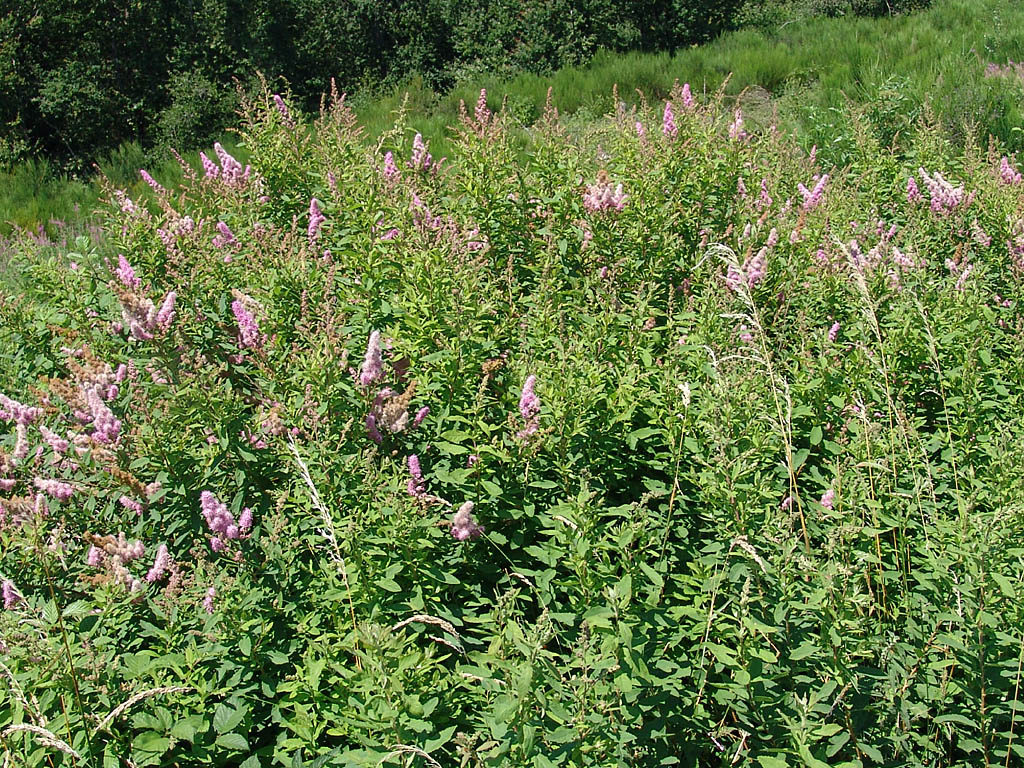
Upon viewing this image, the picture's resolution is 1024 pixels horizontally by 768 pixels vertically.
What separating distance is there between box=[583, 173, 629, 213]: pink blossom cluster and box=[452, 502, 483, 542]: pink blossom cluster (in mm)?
1569

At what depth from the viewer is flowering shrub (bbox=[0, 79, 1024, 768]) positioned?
206cm

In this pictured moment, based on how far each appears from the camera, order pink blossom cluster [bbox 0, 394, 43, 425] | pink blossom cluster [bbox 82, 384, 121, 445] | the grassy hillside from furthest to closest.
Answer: the grassy hillside < pink blossom cluster [bbox 0, 394, 43, 425] < pink blossom cluster [bbox 82, 384, 121, 445]

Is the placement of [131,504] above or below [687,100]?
below

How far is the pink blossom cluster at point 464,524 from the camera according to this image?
93.0 inches

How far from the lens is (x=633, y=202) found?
3508 millimetres

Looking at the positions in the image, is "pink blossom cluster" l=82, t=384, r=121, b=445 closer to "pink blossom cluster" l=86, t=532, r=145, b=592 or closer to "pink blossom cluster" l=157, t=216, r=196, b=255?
"pink blossom cluster" l=86, t=532, r=145, b=592

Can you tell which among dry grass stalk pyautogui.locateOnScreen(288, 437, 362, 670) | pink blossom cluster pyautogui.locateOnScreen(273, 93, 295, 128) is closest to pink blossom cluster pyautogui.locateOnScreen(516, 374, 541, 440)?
dry grass stalk pyautogui.locateOnScreen(288, 437, 362, 670)

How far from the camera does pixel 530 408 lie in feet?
8.32

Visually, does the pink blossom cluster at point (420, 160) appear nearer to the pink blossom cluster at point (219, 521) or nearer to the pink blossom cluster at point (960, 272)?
the pink blossom cluster at point (219, 521)

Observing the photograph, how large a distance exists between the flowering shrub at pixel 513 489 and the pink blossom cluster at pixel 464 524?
24mm

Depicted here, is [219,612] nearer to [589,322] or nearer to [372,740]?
[372,740]

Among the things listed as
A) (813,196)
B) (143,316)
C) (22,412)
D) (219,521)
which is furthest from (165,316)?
(813,196)

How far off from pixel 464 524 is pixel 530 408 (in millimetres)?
396

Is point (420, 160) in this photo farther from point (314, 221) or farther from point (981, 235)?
point (981, 235)
